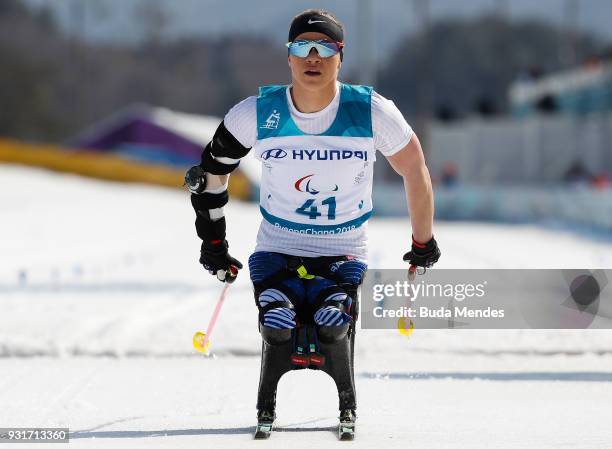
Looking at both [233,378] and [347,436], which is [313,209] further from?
[233,378]

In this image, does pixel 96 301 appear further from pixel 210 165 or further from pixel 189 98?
pixel 189 98

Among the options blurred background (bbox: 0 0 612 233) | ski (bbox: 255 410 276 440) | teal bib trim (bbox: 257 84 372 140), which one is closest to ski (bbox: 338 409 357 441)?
ski (bbox: 255 410 276 440)

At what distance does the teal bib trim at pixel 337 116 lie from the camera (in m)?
4.75

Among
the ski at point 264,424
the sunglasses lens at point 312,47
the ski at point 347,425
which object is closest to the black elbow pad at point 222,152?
the sunglasses lens at point 312,47

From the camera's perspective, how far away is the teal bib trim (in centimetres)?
475

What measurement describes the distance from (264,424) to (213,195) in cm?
106

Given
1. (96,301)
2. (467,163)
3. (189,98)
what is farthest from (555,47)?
(96,301)

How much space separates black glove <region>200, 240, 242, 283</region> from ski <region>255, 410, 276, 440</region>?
637mm

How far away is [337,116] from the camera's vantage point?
4.76 meters

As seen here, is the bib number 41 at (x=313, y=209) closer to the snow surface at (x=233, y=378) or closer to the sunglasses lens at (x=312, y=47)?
the sunglasses lens at (x=312, y=47)

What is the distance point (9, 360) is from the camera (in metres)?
7.21

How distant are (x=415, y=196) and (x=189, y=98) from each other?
109 metres

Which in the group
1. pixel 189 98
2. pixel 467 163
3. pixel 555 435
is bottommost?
pixel 555 435

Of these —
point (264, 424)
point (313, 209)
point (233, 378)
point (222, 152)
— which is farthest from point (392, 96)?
point (264, 424)
